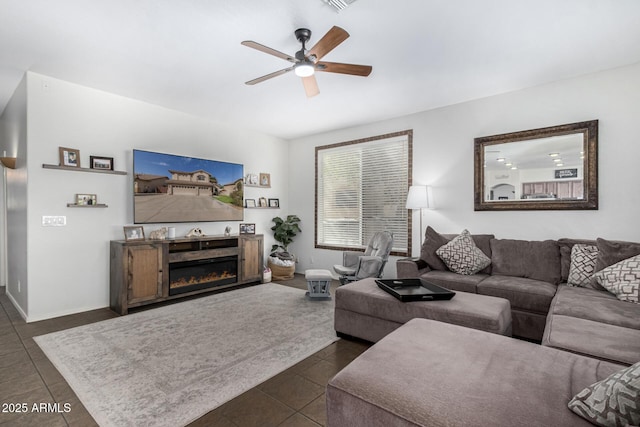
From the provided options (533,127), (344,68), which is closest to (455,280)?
(533,127)

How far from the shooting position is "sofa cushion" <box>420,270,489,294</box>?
320 cm

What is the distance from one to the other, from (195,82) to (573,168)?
4.43 meters

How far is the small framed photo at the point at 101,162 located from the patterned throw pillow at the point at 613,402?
4709 mm

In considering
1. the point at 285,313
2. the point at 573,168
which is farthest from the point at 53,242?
the point at 573,168

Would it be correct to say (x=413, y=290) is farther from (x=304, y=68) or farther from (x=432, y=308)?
(x=304, y=68)

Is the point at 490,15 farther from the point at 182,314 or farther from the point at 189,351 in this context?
the point at 182,314

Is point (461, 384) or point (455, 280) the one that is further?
point (455, 280)

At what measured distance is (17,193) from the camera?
383 centimetres

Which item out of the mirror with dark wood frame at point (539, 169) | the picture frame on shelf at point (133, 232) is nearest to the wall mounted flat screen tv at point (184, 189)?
the picture frame on shelf at point (133, 232)

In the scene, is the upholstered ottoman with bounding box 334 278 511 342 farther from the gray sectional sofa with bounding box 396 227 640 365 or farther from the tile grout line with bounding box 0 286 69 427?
the tile grout line with bounding box 0 286 69 427

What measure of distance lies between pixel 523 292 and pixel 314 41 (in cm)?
297

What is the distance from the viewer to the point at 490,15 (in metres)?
2.38

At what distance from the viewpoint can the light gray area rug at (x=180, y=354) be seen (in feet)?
6.43

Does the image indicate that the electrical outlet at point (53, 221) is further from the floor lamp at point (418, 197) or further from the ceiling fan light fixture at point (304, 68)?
the floor lamp at point (418, 197)
